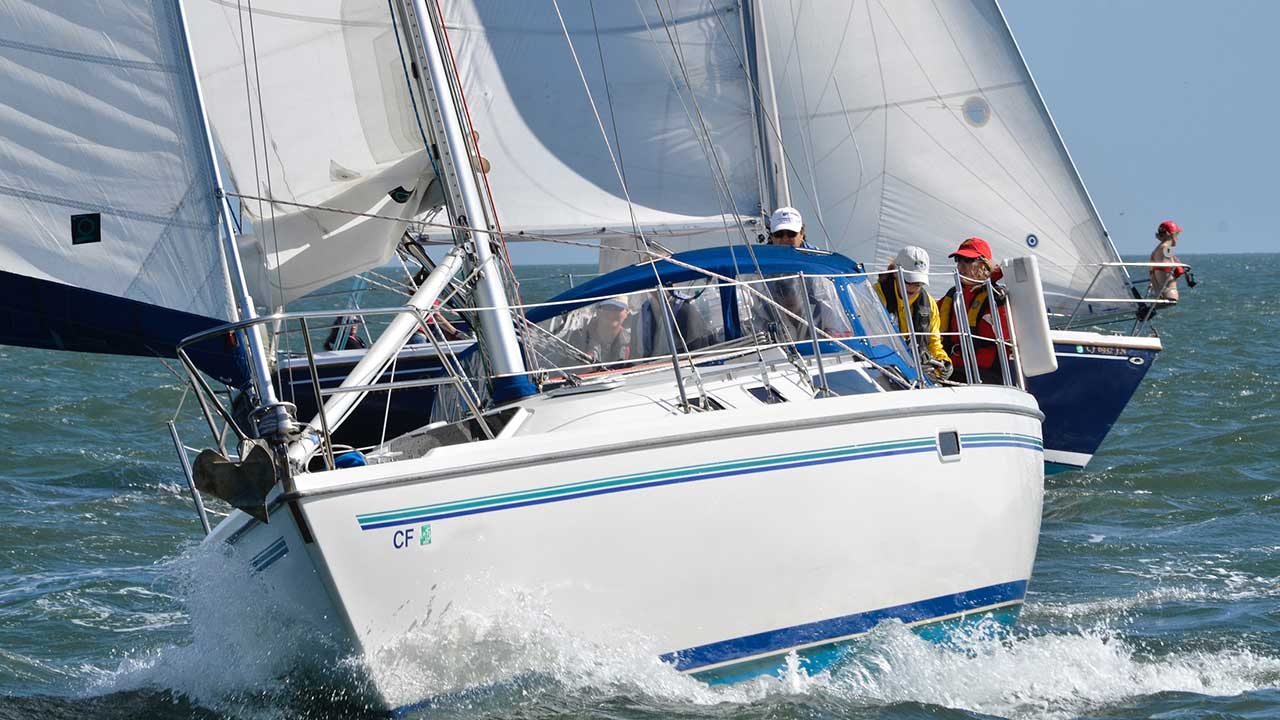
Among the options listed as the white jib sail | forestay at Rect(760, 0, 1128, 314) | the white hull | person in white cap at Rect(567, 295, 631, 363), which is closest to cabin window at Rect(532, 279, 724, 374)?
person in white cap at Rect(567, 295, 631, 363)

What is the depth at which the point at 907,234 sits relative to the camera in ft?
48.4

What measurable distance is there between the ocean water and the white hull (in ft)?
0.53

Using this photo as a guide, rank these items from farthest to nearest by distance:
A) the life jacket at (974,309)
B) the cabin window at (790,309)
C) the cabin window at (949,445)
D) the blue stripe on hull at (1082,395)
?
the blue stripe on hull at (1082,395), the life jacket at (974,309), the cabin window at (790,309), the cabin window at (949,445)

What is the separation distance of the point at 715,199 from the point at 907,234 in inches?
79.0

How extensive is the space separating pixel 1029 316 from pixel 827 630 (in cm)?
256

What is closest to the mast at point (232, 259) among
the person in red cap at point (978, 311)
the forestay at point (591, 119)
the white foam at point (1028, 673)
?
the white foam at point (1028, 673)

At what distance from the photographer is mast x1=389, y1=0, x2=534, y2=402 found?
7422 millimetres

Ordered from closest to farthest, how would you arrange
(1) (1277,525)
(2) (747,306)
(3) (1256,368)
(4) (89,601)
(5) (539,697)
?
(5) (539,697) < (2) (747,306) < (4) (89,601) < (1) (1277,525) < (3) (1256,368)

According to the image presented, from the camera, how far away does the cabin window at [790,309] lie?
25.9 ft

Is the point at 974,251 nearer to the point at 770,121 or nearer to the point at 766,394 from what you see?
the point at 766,394

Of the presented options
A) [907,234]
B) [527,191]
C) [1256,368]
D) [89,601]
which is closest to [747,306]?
[89,601]

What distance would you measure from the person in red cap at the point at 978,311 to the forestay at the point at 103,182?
425 centimetres

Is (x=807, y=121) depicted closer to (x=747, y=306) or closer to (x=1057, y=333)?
(x=1057, y=333)

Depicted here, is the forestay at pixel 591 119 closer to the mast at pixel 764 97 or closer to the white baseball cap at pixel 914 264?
the mast at pixel 764 97
